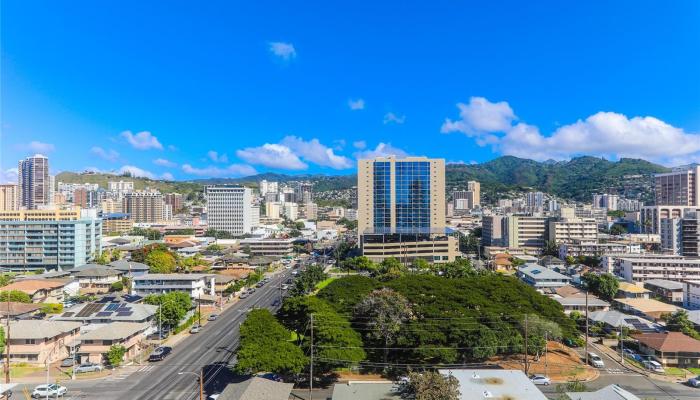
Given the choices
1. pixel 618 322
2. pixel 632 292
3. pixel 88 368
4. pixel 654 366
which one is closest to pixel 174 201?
pixel 88 368

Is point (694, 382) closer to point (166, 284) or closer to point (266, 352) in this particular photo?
point (266, 352)

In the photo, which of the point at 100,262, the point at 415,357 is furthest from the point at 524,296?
the point at 100,262

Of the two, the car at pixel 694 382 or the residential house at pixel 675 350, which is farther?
the residential house at pixel 675 350

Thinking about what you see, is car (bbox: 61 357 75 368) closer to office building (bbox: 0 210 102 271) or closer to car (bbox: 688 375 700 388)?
car (bbox: 688 375 700 388)

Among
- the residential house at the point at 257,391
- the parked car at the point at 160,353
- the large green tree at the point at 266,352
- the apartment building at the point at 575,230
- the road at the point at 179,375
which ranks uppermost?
the apartment building at the point at 575,230

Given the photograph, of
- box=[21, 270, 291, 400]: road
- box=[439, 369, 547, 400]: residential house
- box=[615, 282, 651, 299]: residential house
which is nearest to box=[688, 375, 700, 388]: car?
box=[439, 369, 547, 400]: residential house

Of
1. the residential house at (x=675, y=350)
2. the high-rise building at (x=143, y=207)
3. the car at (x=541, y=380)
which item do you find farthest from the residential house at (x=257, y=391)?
the high-rise building at (x=143, y=207)

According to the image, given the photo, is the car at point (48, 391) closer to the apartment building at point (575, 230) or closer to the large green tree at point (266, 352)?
the large green tree at point (266, 352)
